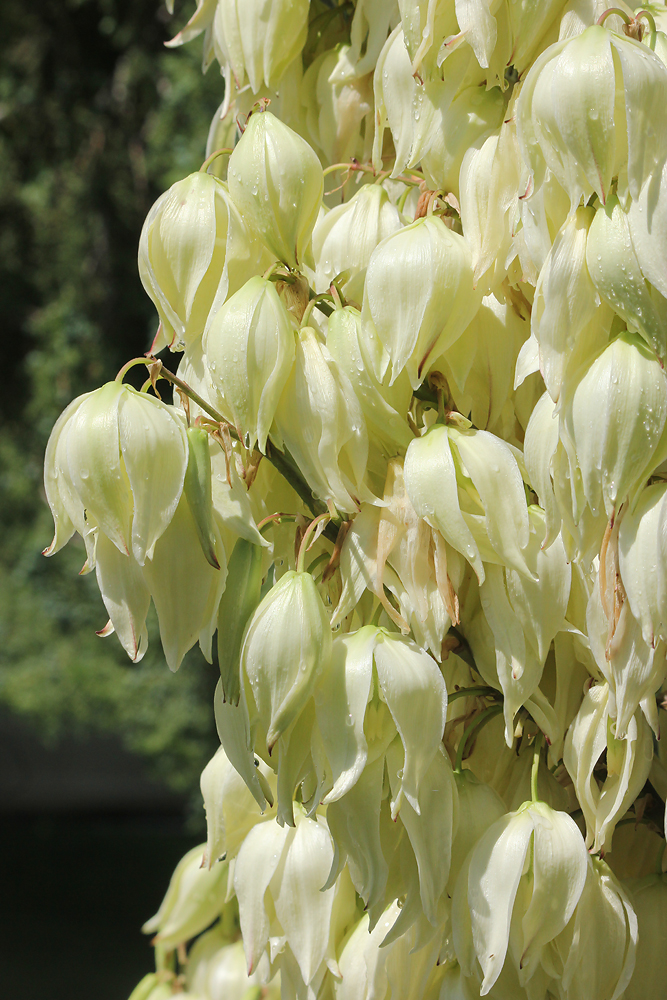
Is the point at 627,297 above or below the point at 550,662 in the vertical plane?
above

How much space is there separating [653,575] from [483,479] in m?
0.07

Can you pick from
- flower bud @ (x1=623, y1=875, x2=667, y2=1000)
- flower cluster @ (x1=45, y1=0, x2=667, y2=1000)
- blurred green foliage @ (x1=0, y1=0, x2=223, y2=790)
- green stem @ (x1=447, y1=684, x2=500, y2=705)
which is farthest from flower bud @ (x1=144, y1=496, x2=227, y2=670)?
blurred green foliage @ (x1=0, y1=0, x2=223, y2=790)

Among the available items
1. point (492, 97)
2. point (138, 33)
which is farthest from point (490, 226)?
point (138, 33)

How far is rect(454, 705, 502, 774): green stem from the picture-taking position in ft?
1.26

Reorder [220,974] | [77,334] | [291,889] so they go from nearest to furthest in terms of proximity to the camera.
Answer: [291,889]
[220,974]
[77,334]

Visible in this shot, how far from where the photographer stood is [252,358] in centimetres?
34

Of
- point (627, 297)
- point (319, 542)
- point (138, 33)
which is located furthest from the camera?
point (138, 33)

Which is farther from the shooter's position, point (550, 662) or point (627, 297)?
point (550, 662)

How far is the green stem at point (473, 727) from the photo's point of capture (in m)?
0.38

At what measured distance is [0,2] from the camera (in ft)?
6.82

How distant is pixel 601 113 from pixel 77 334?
214 cm

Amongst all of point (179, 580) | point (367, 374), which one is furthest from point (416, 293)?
point (179, 580)

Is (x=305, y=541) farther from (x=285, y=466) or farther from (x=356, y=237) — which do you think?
(x=356, y=237)

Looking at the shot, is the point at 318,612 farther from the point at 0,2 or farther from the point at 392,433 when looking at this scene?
the point at 0,2
